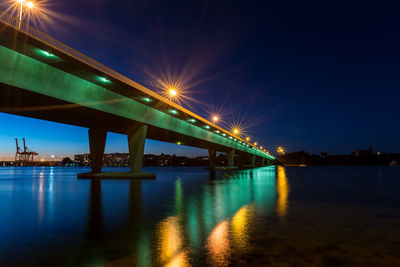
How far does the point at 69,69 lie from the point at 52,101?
2.96m

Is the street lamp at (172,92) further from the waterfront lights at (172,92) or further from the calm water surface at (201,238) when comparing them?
the calm water surface at (201,238)

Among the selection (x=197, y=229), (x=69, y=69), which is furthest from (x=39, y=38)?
(x=197, y=229)

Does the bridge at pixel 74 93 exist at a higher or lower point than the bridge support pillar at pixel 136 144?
higher

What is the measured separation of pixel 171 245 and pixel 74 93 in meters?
19.8

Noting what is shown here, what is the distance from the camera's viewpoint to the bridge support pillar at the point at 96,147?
35750 millimetres

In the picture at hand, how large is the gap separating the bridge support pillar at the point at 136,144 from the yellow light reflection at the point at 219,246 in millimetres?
27545

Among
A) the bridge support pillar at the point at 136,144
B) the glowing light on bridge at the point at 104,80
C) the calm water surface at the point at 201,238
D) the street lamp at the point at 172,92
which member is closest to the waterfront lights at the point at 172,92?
the street lamp at the point at 172,92

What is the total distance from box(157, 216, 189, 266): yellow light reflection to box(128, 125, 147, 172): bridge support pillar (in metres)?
26.6

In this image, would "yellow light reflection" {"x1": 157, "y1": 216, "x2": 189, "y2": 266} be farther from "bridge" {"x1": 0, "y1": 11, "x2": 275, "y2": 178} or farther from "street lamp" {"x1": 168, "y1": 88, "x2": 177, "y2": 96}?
"street lamp" {"x1": 168, "y1": 88, "x2": 177, "y2": 96}

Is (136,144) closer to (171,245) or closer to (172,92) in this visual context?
(172,92)

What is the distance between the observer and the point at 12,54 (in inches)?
658

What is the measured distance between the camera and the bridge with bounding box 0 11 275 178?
16531 mm

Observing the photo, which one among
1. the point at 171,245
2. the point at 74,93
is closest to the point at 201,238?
the point at 171,245

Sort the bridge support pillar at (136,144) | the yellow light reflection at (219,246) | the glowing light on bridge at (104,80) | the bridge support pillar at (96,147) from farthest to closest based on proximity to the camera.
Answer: the bridge support pillar at (96,147)
the bridge support pillar at (136,144)
the glowing light on bridge at (104,80)
the yellow light reflection at (219,246)
